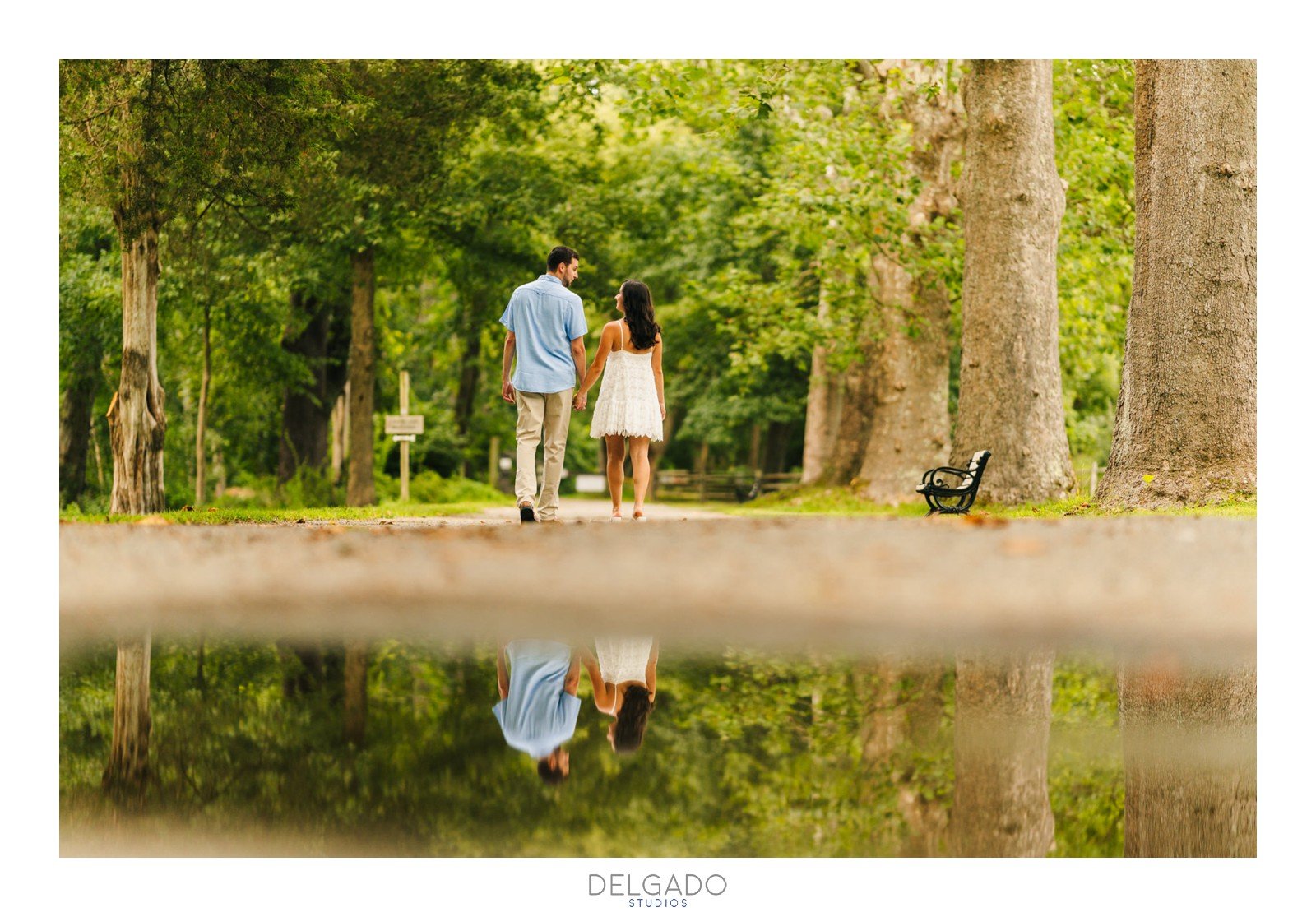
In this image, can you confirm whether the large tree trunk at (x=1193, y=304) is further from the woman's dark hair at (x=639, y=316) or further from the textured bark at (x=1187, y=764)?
the woman's dark hair at (x=639, y=316)

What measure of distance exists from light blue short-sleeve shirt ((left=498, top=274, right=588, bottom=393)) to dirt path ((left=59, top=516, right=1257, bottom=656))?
1359mm

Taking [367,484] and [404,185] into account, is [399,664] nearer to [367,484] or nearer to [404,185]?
[404,185]

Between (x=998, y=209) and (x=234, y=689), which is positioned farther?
(x=998, y=209)

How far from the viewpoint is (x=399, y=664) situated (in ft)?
15.6

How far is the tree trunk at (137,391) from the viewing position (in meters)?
7.97

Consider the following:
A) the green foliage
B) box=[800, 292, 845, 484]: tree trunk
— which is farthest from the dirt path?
box=[800, 292, 845, 484]: tree trunk

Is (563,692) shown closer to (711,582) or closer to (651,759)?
(651,759)

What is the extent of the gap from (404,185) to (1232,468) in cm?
840

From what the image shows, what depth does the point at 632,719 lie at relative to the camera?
168 inches

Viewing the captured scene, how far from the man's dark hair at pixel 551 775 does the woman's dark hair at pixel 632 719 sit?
0.70 ft

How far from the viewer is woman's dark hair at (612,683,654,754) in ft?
13.6

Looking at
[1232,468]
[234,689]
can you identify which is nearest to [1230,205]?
[1232,468]

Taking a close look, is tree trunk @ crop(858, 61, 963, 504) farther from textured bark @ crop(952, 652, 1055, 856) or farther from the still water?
textured bark @ crop(952, 652, 1055, 856)

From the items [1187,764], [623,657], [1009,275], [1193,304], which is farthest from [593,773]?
[1009,275]
